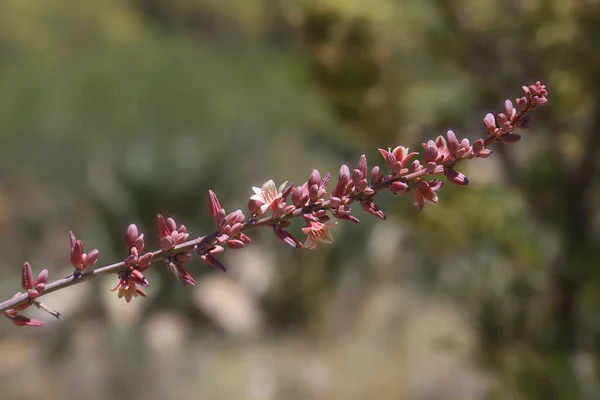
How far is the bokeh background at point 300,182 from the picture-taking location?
1.61m

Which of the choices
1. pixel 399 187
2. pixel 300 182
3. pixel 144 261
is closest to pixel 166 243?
pixel 144 261

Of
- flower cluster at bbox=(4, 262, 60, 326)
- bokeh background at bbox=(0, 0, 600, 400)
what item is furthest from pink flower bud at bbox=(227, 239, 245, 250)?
bokeh background at bbox=(0, 0, 600, 400)

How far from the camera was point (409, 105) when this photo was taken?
5.74ft

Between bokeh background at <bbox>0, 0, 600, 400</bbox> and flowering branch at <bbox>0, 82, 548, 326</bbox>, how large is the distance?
1.05 m

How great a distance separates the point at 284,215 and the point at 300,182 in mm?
3553

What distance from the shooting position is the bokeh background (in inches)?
63.4

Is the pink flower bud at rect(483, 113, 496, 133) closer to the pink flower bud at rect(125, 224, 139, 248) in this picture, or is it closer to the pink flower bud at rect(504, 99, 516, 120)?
the pink flower bud at rect(504, 99, 516, 120)

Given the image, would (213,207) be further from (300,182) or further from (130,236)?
(300,182)

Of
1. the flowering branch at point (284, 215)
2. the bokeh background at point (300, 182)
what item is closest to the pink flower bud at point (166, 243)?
the flowering branch at point (284, 215)

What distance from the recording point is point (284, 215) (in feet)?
1.41

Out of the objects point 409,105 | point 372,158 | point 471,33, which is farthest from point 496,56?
point 372,158

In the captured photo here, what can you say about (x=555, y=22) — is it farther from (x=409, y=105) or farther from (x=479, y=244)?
(x=479, y=244)

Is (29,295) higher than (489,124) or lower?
lower

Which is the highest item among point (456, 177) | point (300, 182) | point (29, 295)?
point (300, 182)
